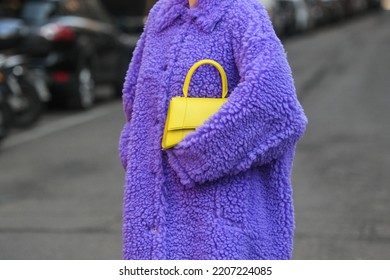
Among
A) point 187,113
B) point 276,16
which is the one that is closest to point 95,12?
point 187,113

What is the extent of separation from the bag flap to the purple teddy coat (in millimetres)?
32

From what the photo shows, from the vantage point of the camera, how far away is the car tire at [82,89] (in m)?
12.7

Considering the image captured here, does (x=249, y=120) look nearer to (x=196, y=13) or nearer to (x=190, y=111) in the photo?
(x=190, y=111)

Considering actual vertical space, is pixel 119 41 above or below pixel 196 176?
below

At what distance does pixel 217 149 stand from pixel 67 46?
10603 mm

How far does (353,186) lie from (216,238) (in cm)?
531

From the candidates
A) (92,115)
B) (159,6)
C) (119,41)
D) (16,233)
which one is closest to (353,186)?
(16,233)

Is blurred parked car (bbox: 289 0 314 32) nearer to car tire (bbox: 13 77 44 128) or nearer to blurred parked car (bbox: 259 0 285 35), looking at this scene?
blurred parked car (bbox: 259 0 285 35)

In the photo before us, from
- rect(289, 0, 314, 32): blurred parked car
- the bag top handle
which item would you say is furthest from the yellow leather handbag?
rect(289, 0, 314, 32): blurred parked car

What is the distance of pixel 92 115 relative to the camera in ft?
41.6

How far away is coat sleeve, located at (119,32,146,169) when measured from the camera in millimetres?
2607

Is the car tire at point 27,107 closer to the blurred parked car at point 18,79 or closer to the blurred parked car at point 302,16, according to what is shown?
the blurred parked car at point 18,79

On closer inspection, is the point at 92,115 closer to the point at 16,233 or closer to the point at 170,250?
the point at 16,233
